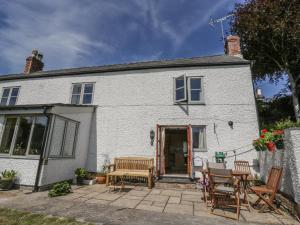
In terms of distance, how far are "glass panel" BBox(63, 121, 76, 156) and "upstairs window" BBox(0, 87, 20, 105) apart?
664 cm

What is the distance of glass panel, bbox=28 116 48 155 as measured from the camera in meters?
8.05

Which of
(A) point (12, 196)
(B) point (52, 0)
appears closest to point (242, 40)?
(B) point (52, 0)

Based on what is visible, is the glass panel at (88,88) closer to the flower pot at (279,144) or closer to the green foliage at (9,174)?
the green foliage at (9,174)

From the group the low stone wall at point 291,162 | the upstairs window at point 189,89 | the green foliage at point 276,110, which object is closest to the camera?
the low stone wall at point 291,162

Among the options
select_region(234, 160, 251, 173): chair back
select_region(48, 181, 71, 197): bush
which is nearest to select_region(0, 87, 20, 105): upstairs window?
select_region(48, 181, 71, 197): bush

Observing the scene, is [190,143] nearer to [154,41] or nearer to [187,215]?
[187,215]

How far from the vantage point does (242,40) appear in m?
15.1

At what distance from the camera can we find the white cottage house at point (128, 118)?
27.1ft

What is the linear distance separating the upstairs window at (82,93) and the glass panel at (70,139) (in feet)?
7.82

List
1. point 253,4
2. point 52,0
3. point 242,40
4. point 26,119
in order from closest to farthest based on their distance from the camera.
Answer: point 52,0 → point 26,119 → point 253,4 → point 242,40

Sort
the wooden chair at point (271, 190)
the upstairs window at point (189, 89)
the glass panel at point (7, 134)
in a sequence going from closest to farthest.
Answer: the wooden chair at point (271, 190), the glass panel at point (7, 134), the upstairs window at point (189, 89)

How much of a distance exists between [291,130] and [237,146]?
15.2 ft

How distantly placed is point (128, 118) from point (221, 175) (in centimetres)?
648

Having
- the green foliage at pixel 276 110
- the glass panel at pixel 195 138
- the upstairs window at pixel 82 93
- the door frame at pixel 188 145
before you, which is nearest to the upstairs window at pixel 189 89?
the door frame at pixel 188 145
